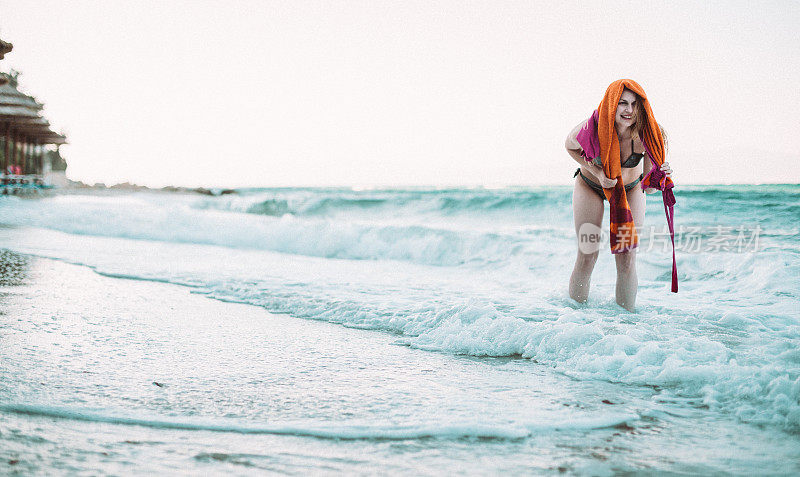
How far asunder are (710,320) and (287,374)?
113 inches

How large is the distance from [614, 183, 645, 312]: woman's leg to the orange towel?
A: 0.56 feet

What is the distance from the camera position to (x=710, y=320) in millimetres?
3994

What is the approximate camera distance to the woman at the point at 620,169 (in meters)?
3.64

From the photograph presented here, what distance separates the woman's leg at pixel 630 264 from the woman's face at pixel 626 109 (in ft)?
1.76

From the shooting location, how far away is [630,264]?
13.3ft

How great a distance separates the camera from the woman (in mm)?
3637

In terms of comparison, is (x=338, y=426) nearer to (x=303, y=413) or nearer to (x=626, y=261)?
(x=303, y=413)

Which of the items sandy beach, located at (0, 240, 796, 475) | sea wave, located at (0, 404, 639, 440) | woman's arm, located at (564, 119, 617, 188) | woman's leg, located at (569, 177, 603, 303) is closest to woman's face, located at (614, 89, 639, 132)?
woman's arm, located at (564, 119, 617, 188)

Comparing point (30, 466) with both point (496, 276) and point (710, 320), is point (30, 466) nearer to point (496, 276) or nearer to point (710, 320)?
point (710, 320)

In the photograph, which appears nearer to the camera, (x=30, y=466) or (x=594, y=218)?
(x=30, y=466)

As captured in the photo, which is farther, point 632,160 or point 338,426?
point 632,160

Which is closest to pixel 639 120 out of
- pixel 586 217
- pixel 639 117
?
pixel 639 117

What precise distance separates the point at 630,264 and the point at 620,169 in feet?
2.29

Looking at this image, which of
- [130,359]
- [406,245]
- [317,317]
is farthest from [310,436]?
[406,245]
